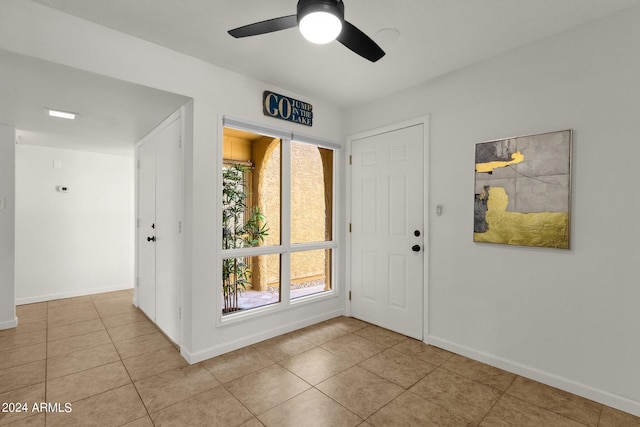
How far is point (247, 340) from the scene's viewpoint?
112 inches

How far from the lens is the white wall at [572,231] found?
1.91 m

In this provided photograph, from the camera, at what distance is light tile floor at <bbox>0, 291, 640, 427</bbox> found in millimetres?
1840

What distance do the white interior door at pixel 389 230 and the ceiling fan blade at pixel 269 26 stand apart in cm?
183

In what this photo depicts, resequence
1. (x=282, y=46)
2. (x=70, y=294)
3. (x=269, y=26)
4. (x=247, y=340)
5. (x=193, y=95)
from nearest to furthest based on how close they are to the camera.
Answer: (x=269, y=26) → (x=282, y=46) → (x=193, y=95) → (x=247, y=340) → (x=70, y=294)

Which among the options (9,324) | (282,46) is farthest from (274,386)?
(9,324)

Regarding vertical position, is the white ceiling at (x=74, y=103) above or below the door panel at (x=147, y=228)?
above

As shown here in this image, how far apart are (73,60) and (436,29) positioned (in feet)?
7.97

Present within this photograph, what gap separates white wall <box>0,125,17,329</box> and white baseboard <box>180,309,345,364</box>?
2.22 meters

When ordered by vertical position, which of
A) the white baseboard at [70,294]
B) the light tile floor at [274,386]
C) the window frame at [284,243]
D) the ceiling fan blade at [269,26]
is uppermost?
the ceiling fan blade at [269,26]

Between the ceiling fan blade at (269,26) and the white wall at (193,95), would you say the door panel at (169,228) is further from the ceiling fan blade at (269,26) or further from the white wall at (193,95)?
the ceiling fan blade at (269,26)

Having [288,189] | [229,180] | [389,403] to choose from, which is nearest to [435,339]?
[389,403]

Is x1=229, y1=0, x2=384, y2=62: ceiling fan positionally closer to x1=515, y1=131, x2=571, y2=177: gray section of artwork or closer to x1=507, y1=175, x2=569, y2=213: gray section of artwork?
x1=515, y1=131, x2=571, y2=177: gray section of artwork

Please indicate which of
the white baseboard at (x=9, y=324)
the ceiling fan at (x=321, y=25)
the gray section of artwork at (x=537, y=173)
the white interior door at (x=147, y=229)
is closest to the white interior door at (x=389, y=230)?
the gray section of artwork at (x=537, y=173)

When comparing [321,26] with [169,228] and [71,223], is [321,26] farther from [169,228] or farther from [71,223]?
[71,223]
